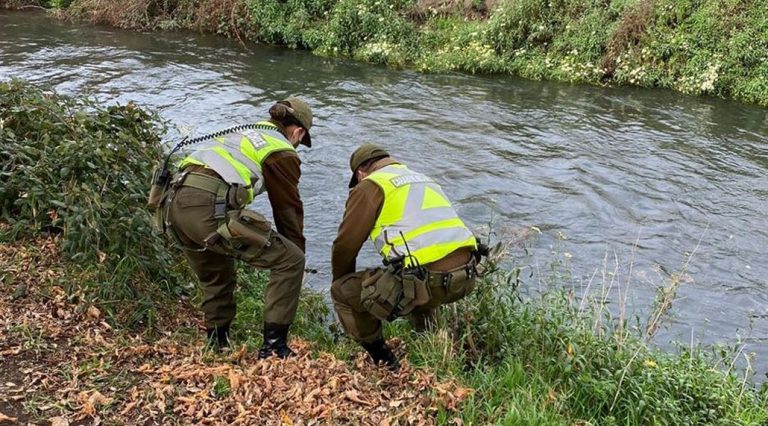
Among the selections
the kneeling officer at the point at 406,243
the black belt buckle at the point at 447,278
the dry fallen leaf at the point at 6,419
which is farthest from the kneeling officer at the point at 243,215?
the dry fallen leaf at the point at 6,419

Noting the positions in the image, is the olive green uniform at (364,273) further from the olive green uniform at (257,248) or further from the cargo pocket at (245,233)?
the cargo pocket at (245,233)

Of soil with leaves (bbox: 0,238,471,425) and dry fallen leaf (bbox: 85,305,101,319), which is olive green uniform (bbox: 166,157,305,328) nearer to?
soil with leaves (bbox: 0,238,471,425)

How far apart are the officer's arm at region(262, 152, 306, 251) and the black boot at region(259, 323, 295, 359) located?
1.91 ft

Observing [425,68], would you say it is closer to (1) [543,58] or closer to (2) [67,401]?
(1) [543,58]

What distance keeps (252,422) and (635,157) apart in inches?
308

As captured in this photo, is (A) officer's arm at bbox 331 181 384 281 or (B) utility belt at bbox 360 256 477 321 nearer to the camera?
(B) utility belt at bbox 360 256 477 321

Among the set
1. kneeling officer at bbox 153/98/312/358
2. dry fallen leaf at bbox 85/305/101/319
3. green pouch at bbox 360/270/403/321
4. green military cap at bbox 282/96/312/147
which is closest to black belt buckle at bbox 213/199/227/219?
kneeling officer at bbox 153/98/312/358

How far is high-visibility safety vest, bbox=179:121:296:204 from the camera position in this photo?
384 centimetres

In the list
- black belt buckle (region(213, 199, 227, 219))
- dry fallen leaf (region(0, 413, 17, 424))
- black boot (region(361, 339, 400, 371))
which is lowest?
black boot (region(361, 339, 400, 371))

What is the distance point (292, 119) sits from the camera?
4.28 meters

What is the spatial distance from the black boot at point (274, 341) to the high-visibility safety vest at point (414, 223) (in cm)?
80

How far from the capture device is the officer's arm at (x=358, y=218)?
12.6 feet

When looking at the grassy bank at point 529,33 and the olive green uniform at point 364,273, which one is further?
the grassy bank at point 529,33

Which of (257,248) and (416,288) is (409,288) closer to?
(416,288)
